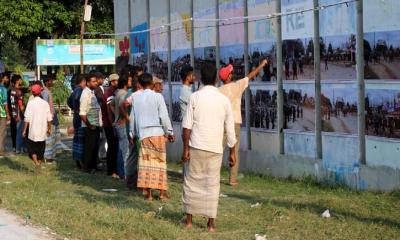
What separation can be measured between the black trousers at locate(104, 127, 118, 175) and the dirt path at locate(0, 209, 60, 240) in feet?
12.3

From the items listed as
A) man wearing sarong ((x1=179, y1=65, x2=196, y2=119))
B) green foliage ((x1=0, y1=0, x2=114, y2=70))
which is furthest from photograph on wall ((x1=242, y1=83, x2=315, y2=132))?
green foliage ((x1=0, y1=0, x2=114, y2=70))

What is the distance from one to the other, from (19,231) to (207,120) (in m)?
2.30

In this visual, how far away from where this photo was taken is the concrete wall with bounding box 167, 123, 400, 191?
874cm

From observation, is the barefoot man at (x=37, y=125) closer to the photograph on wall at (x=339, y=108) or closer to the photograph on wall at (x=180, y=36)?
the photograph on wall at (x=180, y=36)

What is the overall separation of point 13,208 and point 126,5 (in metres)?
9.35

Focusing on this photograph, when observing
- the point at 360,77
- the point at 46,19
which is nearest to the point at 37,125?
the point at 360,77

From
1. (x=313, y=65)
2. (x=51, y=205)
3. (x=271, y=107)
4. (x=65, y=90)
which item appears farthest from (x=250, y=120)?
(x=65, y=90)

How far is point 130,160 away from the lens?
32.5ft

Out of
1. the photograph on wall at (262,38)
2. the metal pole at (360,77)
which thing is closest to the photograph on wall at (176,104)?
the photograph on wall at (262,38)

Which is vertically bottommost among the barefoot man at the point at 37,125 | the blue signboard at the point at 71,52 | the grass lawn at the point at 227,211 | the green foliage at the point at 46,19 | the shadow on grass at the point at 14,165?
the grass lawn at the point at 227,211

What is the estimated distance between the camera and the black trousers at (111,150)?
462 inches

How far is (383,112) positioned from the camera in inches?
345

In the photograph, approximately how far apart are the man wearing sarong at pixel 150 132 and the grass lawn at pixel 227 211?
33cm

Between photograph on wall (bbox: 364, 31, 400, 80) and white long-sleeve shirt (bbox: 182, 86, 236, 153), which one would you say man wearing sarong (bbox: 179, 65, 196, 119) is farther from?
white long-sleeve shirt (bbox: 182, 86, 236, 153)
